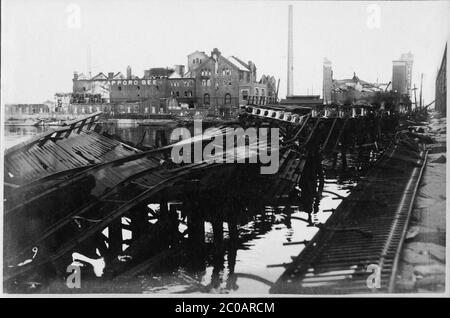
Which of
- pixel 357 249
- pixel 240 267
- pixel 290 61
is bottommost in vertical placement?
pixel 240 267

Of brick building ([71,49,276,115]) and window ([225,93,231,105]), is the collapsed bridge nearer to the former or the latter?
window ([225,93,231,105])

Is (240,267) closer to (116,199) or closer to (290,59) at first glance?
(116,199)

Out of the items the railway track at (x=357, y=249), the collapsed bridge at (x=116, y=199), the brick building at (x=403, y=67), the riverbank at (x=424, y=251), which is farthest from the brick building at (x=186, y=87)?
the riverbank at (x=424, y=251)

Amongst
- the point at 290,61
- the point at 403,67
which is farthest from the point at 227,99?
the point at 403,67

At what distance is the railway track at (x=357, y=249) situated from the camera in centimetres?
599

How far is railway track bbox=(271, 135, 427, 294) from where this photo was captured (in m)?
5.99

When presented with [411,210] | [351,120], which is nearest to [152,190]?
[411,210]

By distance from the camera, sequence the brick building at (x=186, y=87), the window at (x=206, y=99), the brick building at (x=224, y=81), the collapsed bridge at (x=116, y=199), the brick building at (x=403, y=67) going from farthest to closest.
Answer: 1. the window at (x=206, y=99)
2. the brick building at (x=186, y=87)
3. the brick building at (x=224, y=81)
4. the brick building at (x=403, y=67)
5. the collapsed bridge at (x=116, y=199)

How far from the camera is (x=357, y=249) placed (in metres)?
6.86

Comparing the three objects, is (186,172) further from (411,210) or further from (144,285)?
(411,210)

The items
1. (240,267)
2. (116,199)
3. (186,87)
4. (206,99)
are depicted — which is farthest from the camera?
(206,99)

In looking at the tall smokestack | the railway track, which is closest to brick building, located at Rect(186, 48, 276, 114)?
the tall smokestack

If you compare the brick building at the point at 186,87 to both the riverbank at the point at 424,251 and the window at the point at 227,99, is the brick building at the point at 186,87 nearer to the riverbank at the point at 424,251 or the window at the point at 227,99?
the window at the point at 227,99

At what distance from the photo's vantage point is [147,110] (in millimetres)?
15156
